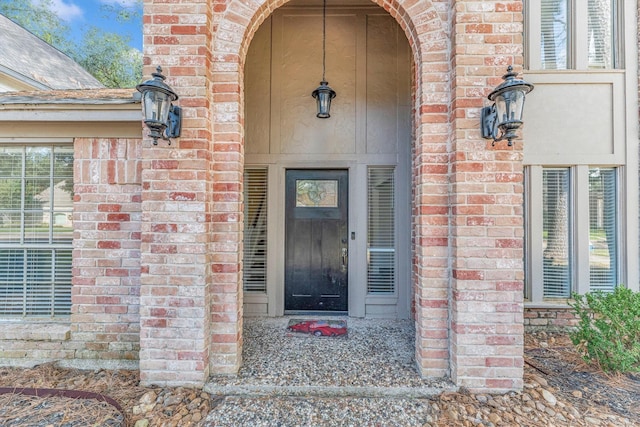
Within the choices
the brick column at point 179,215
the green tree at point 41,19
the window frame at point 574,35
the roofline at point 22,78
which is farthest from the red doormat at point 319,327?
the green tree at point 41,19

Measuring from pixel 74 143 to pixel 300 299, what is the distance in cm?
298

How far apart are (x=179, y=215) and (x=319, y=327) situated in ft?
6.65

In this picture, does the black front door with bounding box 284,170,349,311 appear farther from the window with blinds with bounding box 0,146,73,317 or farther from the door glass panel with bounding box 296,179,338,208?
the window with blinds with bounding box 0,146,73,317

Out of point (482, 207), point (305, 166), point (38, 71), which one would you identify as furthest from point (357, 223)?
point (38, 71)

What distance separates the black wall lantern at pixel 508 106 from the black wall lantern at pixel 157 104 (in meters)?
2.30

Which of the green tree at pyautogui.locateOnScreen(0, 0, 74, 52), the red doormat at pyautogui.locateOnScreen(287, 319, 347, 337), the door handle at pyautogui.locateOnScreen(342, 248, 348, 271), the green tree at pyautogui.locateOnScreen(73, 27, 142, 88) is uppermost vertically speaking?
the green tree at pyautogui.locateOnScreen(0, 0, 74, 52)

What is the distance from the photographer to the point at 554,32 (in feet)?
12.2

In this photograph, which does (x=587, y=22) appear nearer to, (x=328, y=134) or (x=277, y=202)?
(x=328, y=134)

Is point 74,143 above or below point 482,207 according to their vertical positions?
above

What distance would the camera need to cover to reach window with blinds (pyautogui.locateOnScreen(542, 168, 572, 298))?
12.2ft

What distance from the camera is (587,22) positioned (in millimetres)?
3662

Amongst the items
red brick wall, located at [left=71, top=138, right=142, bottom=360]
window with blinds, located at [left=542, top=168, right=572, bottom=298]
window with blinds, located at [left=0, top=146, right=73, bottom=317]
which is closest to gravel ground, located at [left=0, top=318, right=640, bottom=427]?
red brick wall, located at [left=71, top=138, right=142, bottom=360]

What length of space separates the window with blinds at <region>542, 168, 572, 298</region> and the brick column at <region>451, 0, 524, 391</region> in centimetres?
168

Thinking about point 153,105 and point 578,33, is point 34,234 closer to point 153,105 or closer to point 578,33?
point 153,105
